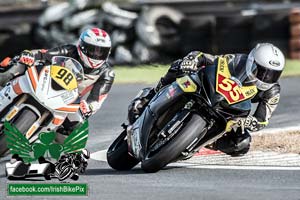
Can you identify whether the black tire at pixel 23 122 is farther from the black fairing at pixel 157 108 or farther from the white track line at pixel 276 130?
the white track line at pixel 276 130

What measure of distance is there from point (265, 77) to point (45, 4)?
1490 cm

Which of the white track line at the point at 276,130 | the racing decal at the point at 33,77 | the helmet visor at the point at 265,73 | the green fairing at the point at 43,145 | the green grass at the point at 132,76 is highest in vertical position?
the helmet visor at the point at 265,73

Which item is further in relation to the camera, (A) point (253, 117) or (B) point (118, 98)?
(B) point (118, 98)

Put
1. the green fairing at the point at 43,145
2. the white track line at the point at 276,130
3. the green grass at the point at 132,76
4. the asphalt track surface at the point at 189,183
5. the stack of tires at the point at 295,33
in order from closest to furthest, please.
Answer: the asphalt track surface at the point at 189,183 < the green fairing at the point at 43,145 < the white track line at the point at 276,130 < the green grass at the point at 132,76 < the stack of tires at the point at 295,33

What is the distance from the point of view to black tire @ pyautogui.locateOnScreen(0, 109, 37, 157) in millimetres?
8391

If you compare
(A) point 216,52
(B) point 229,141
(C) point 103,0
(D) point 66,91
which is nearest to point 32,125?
(D) point 66,91

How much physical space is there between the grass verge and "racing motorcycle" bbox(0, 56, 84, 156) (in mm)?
2359

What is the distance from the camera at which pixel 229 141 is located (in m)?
8.87

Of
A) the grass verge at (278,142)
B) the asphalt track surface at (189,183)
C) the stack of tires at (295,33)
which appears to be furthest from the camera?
the stack of tires at (295,33)

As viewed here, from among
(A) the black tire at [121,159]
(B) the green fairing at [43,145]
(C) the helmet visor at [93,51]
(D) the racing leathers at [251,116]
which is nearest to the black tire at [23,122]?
(B) the green fairing at [43,145]

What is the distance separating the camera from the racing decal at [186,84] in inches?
332

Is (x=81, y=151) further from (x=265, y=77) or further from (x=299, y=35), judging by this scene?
(x=299, y=35)

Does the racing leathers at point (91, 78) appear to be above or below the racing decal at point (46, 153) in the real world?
below

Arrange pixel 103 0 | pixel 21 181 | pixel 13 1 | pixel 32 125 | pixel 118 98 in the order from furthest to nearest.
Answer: pixel 13 1 → pixel 103 0 → pixel 118 98 → pixel 32 125 → pixel 21 181
